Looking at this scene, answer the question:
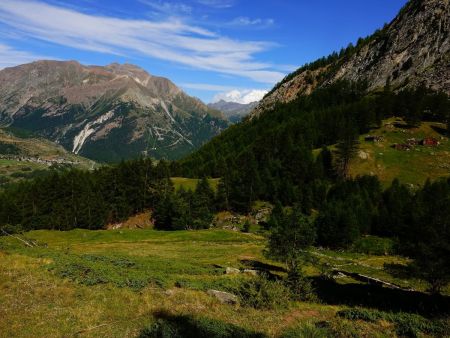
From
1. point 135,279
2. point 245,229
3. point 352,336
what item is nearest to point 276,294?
point 352,336

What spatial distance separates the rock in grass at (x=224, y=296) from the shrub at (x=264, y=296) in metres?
0.61

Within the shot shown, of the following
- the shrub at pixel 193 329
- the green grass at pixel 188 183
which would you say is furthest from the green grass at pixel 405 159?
the shrub at pixel 193 329

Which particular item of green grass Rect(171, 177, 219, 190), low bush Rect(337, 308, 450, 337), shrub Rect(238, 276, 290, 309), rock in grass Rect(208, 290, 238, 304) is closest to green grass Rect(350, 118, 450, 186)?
green grass Rect(171, 177, 219, 190)

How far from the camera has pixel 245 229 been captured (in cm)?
8912

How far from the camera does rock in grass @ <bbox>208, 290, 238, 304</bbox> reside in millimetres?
26008

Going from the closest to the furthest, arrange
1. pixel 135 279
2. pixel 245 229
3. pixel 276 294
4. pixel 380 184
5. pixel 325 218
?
pixel 276 294
pixel 135 279
pixel 325 218
pixel 245 229
pixel 380 184

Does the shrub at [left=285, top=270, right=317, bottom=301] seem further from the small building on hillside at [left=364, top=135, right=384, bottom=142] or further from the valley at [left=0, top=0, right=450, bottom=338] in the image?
the small building on hillside at [left=364, top=135, right=384, bottom=142]

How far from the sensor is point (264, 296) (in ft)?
85.6

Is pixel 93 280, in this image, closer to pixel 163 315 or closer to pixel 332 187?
pixel 163 315

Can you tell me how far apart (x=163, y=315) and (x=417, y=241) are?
2322 cm

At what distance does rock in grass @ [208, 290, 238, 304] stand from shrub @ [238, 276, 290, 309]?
0.61 metres

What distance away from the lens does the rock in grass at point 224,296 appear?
26.0m

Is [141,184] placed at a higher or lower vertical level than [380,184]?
lower

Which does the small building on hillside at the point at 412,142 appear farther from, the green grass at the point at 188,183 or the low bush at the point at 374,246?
the green grass at the point at 188,183
